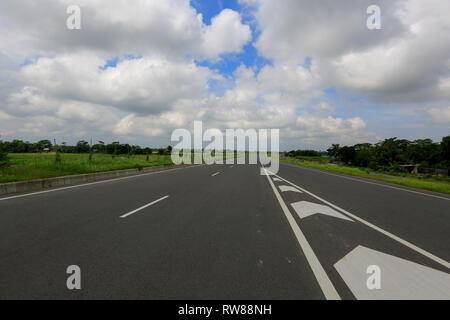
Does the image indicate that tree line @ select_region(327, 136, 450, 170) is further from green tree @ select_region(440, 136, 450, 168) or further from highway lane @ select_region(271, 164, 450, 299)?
highway lane @ select_region(271, 164, 450, 299)

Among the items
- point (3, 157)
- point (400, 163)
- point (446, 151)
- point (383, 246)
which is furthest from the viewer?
point (400, 163)

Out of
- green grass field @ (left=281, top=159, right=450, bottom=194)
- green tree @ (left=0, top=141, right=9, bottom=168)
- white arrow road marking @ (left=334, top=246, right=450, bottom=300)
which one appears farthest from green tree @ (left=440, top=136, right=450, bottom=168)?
green tree @ (left=0, top=141, right=9, bottom=168)

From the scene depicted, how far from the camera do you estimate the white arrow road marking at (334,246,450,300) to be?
2320mm

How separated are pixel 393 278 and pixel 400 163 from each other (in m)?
73.5

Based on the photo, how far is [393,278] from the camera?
2619 millimetres

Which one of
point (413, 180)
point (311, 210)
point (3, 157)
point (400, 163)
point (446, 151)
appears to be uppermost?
point (446, 151)

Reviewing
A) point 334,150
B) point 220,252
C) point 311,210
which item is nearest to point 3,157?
point 220,252

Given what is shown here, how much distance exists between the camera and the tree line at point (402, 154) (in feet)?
130

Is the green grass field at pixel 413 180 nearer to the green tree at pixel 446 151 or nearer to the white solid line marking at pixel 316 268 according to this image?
the white solid line marking at pixel 316 268

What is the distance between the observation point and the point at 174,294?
2.27m

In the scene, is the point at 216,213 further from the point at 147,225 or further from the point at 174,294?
the point at 174,294

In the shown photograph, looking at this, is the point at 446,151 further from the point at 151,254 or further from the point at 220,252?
the point at 151,254

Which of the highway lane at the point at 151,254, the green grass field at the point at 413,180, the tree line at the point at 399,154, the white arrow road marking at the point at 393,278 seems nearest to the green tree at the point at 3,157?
the highway lane at the point at 151,254

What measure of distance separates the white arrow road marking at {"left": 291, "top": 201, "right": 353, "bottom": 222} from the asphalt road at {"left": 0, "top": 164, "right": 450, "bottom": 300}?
8 cm
